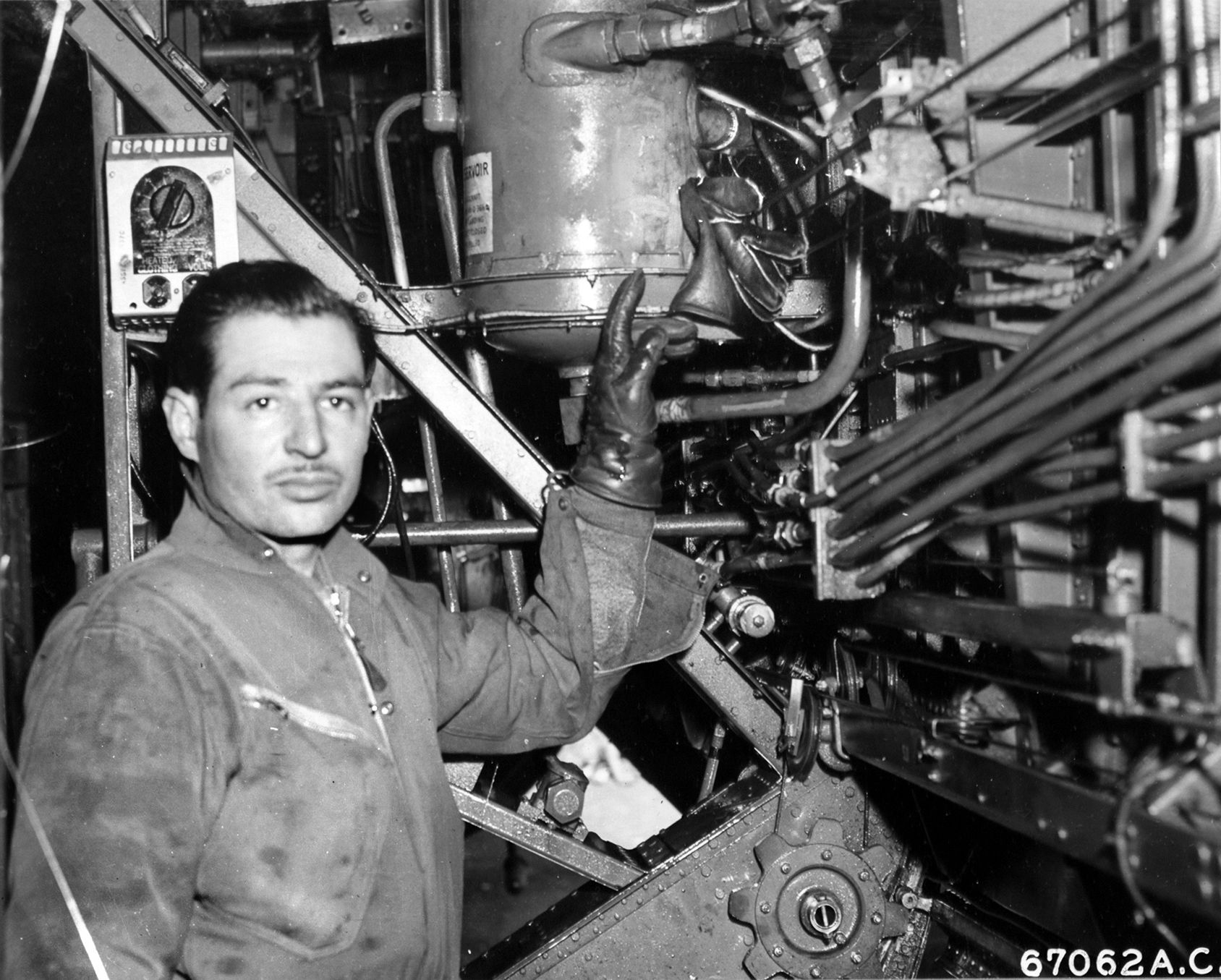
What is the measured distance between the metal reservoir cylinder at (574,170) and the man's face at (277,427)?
548 millimetres

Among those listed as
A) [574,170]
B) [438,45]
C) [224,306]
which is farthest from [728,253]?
[224,306]

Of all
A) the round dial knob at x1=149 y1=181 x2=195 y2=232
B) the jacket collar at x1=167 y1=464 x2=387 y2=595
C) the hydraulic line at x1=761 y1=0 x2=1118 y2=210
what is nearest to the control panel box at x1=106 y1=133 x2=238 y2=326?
the round dial knob at x1=149 y1=181 x2=195 y2=232

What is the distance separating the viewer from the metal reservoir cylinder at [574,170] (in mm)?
2279

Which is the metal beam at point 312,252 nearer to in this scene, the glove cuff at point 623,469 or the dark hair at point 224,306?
the glove cuff at point 623,469

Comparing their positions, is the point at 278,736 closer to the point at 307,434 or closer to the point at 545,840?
the point at 307,434

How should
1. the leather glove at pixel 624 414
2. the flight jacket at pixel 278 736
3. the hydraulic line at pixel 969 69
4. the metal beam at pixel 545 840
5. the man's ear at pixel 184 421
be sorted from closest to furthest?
the hydraulic line at pixel 969 69 → the flight jacket at pixel 278 736 → the man's ear at pixel 184 421 → the leather glove at pixel 624 414 → the metal beam at pixel 545 840

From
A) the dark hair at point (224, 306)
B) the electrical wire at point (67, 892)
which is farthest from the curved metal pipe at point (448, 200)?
the electrical wire at point (67, 892)

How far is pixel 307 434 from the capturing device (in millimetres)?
1842

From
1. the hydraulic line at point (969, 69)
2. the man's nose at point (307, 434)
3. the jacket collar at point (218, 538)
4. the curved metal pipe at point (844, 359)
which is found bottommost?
the jacket collar at point (218, 538)

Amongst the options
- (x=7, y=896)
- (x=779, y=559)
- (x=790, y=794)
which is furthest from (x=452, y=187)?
(x=7, y=896)

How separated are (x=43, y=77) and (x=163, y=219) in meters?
0.76

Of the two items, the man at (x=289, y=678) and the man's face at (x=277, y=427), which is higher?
the man's face at (x=277, y=427)

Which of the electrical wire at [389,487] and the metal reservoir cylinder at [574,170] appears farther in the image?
the electrical wire at [389,487]

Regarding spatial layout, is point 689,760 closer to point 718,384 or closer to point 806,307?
point 718,384
